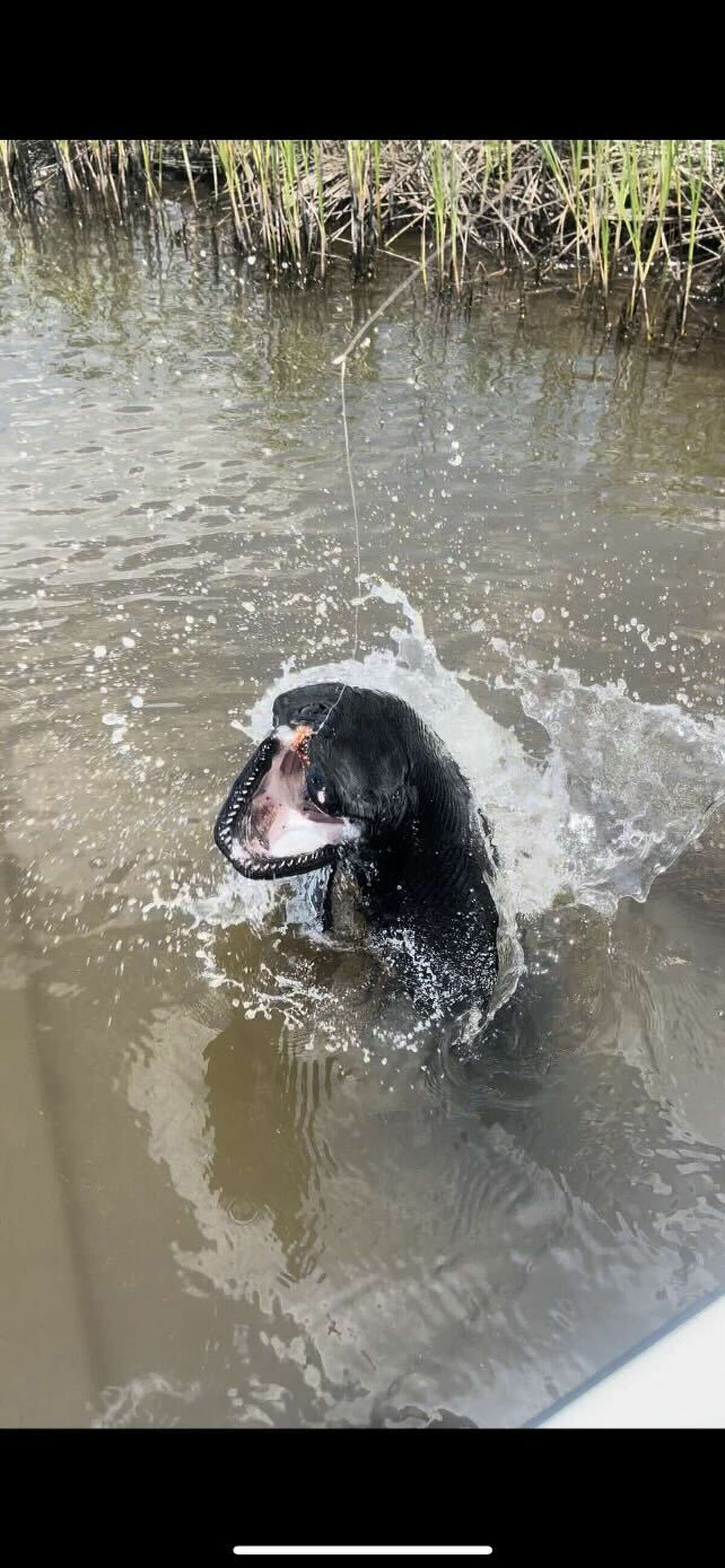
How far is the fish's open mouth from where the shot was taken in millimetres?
2514

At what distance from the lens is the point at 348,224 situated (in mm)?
8438

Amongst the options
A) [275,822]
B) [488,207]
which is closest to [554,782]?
[275,822]

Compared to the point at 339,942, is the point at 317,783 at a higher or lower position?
higher

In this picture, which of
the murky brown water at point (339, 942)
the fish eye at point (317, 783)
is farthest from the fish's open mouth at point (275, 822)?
the murky brown water at point (339, 942)

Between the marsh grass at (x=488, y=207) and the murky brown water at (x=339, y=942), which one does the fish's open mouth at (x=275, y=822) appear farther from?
the marsh grass at (x=488, y=207)

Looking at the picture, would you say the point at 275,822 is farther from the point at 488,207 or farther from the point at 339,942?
the point at 488,207

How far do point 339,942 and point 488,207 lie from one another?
6.94 m

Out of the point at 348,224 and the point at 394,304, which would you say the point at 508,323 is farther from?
the point at 348,224

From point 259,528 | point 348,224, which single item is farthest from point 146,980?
point 348,224

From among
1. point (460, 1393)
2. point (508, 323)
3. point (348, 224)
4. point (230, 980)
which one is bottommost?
point (460, 1393)

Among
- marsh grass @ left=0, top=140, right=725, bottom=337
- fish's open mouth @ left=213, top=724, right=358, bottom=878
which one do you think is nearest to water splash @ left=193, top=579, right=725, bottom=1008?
fish's open mouth @ left=213, top=724, right=358, bottom=878

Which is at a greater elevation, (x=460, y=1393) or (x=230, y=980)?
(x=230, y=980)

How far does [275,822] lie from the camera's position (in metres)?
2.54

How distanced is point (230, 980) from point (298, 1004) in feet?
0.69
